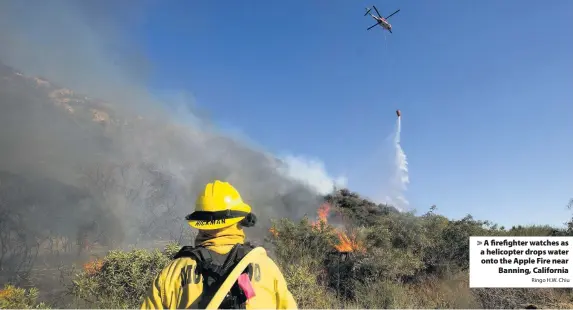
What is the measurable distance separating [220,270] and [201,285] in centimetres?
18

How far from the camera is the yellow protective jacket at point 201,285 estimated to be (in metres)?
2.68

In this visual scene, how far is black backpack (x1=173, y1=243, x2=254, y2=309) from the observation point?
8.30 ft

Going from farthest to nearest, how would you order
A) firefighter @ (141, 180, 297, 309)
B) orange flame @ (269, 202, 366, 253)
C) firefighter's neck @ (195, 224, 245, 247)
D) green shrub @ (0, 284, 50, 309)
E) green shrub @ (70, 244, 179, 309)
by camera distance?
orange flame @ (269, 202, 366, 253) → green shrub @ (70, 244, 179, 309) → green shrub @ (0, 284, 50, 309) → firefighter's neck @ (195, 224, 245, 247) → firefighter @ (141, 180, 297, 309)

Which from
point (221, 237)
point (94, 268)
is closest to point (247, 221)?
point (221, 237)

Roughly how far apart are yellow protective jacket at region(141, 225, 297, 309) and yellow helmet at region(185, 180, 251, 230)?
87 mm

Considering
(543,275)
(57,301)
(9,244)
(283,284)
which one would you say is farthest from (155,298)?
(9,244)

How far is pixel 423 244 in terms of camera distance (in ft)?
56.3

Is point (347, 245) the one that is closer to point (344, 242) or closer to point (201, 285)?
point (344, 242)

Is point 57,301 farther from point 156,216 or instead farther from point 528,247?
point 156,216

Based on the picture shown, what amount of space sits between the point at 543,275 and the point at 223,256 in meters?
12.8

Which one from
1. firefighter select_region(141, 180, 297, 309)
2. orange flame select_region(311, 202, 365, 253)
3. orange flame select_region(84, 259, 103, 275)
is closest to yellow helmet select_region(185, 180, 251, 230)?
firefighter select_region(141, 180, 297, 309)

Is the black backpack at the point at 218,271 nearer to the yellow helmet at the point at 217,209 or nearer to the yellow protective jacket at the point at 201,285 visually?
the yellow protective jacket at the point at 201,285

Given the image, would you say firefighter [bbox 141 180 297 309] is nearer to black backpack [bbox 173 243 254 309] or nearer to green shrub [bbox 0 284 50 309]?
black backpack [bbox 173 243 254 309]

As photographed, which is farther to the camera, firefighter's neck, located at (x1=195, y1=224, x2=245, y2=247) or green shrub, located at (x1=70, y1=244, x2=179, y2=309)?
green shrub, located at (x1=70, y1=244, x2=179, y2=309)
